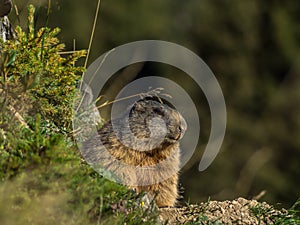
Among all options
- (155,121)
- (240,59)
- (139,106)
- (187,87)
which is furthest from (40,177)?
(240,59)

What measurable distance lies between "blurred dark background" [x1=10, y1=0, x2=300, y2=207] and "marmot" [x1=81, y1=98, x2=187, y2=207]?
17.0m

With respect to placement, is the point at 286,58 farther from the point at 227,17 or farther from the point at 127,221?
the point at 127,221

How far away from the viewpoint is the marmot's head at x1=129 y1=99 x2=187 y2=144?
6.43 metres

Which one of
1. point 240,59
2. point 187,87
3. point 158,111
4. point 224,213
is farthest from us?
point 240,59

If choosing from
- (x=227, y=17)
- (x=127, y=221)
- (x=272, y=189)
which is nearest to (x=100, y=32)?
(x=227, y=17)

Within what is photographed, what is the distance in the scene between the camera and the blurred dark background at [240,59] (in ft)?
84.0

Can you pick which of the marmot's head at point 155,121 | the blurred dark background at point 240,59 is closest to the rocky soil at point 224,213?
the marmot's head at point 155,121

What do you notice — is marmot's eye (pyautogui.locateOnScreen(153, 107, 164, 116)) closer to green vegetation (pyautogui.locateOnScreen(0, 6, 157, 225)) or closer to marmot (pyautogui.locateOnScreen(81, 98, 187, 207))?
marmot (pyautogui.locateOnScreen(81, 98, 187, 207))

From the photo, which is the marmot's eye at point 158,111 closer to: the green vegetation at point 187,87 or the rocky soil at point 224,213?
the green vegetation at point 187,87

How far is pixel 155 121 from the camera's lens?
654 centimetres

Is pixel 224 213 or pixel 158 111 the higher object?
pixel 158 111

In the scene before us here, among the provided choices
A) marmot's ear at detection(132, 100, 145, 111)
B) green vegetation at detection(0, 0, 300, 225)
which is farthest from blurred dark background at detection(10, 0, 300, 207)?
marmot's ear at detection(132, 100, 145, 111)

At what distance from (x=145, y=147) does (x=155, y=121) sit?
0.24 m

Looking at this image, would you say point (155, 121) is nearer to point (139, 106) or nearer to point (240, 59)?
point (139, 106)
